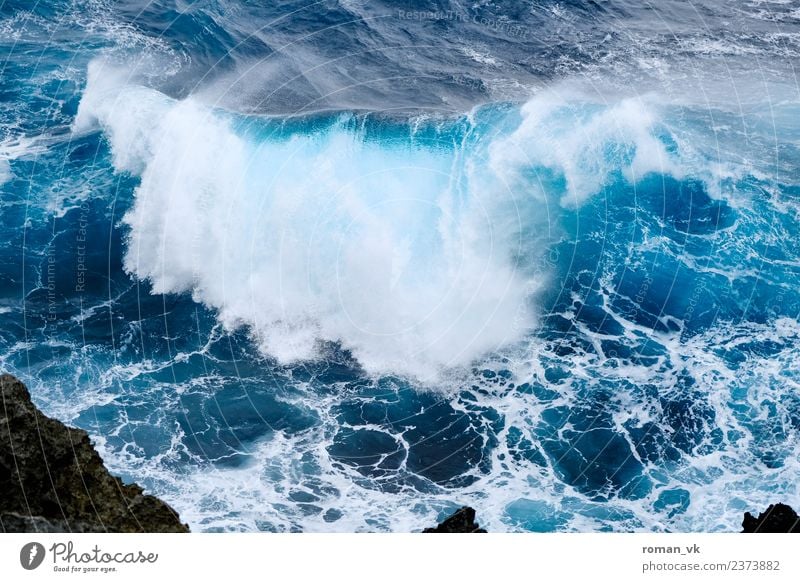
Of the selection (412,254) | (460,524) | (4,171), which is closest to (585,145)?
(412,254)

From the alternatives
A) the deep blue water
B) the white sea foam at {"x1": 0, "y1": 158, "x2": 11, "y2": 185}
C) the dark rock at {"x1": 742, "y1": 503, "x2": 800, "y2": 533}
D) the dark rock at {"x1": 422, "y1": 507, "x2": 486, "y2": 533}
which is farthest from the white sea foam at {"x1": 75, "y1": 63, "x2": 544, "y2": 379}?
the dark rock at {"x1": 742, "y1": 503, "x2": 800, "y2": 533}

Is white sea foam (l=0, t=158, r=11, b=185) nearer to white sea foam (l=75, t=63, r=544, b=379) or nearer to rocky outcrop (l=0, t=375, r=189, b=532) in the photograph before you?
white sea foam (l=75, t=63, r=544, b=379)

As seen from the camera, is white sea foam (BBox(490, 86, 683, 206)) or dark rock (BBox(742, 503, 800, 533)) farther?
white sea foam (BBox(490, 86, 683, 206))

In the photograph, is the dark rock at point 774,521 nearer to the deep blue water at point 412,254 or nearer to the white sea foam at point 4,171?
the deep blue water at point 412,254

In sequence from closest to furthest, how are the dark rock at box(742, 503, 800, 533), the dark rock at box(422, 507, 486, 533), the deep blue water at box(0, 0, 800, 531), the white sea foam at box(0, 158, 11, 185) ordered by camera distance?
the dark rock at box(422, 507, 486, 533) → the dark rock at box(742, 503, 800, 533) → the deep blue water at box(0, 0, 800, 531) → the white sea foam at box(0, 158, 11, 185)

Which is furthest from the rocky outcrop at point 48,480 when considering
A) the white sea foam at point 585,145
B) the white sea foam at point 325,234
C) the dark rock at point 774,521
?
the white sea foam at point 585,145

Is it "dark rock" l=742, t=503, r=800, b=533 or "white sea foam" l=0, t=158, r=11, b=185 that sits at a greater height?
"dark rock" l=742, t=503, r=800, b=533
